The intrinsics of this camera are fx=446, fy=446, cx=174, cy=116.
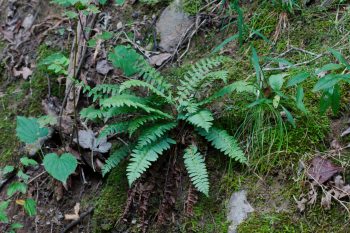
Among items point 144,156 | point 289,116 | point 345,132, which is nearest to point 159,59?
point 144,156

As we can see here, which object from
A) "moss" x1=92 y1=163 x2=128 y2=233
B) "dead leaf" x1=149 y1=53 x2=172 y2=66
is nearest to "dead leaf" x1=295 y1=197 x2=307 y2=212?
"moss" x1=92 y1=163 x2=128 y2=233

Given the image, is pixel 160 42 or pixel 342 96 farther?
pixel 160 42

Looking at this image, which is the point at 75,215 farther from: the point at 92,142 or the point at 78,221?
the point at 92,142

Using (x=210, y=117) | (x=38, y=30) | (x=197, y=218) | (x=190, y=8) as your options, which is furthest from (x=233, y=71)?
(x=38, y=30)

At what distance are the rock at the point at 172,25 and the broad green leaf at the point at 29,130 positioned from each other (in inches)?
61.6

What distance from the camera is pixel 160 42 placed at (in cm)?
472

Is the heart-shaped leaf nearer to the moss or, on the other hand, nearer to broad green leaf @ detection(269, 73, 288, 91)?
the moss

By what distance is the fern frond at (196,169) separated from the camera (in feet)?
10.7

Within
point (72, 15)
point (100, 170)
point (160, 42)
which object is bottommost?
point (100, 170)

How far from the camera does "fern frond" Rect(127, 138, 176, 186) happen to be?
3.40 metres

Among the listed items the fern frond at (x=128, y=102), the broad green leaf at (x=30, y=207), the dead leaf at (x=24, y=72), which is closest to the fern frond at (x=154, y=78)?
the fern frond at (x=128, y=102)

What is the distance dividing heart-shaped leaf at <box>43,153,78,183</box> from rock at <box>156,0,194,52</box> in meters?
1.67

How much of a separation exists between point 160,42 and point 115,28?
632mm

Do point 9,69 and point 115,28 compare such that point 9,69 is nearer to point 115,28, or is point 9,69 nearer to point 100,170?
point 115,28
